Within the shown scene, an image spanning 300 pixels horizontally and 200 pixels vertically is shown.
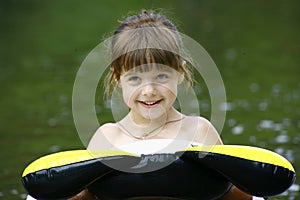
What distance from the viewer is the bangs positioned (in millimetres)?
3725

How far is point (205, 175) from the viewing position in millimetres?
3594

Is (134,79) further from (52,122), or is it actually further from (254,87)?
(254,87)

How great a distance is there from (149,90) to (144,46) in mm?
229

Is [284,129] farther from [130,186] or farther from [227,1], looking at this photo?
[227,1]

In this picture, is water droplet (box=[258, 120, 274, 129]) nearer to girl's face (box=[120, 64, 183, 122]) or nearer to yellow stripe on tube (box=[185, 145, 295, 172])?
girl's face (box=[120, 64, 183, 122])

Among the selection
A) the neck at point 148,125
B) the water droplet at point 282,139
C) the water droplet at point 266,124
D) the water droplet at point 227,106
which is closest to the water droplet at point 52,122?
the water droplet at point 227,106

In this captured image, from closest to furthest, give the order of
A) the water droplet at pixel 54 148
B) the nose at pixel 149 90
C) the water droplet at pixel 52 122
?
1. the nose at pixel 149 90
2. the water droplet at pixel 54 148
3. the water droplet at pixel 52 122

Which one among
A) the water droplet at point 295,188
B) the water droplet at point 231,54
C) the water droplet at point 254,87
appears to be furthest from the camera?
the water droplet at point 231,54

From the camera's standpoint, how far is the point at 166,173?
3.54m

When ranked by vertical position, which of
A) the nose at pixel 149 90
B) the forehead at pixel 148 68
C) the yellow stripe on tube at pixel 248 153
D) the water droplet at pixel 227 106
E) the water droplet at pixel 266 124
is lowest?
the yellow stripe on tube at pixel 248 153

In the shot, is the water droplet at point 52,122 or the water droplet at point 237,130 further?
the water droplet at point 52,122

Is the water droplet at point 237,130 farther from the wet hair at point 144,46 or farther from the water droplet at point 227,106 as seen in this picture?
the wet hair at point 144,46

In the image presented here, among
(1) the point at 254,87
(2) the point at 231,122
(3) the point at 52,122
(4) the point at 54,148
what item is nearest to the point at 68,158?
(4) the point at 54,148

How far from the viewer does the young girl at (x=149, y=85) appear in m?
3.73
